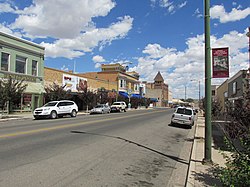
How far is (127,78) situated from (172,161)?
2362 inches

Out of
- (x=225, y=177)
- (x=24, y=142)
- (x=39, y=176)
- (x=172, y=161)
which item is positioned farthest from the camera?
(x=24, y=142)

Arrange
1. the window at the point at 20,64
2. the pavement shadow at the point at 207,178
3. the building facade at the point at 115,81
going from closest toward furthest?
the pavement shadow at the point at 207,178
the window at the point at 20,64
the building facade at the point at 115,81

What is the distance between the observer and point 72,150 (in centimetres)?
880

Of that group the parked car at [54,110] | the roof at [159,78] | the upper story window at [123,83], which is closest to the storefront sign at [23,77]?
the parked car at [54,110]

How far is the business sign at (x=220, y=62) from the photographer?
7473mm

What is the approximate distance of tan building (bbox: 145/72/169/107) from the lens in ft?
392

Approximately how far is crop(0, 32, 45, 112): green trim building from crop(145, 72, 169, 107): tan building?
271ft

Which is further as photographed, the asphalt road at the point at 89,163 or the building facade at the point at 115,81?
the building facade at the point at 115,81

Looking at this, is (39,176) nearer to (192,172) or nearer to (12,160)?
(12,160)

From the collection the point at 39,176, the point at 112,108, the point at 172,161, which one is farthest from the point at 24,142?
the point at 112,108

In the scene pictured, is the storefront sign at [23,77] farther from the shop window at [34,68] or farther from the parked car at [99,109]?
the parked car at [99,109]

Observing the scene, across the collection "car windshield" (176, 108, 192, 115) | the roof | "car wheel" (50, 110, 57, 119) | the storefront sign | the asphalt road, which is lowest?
the asphalt road

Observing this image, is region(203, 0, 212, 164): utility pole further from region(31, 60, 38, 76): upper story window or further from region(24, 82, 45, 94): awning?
region(31, 60, 38, 76): upper story window

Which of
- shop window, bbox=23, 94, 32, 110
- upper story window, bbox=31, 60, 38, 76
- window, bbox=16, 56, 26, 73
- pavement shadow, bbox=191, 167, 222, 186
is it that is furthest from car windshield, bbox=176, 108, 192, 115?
upper story window, bbox=31, 60, 38, 76
